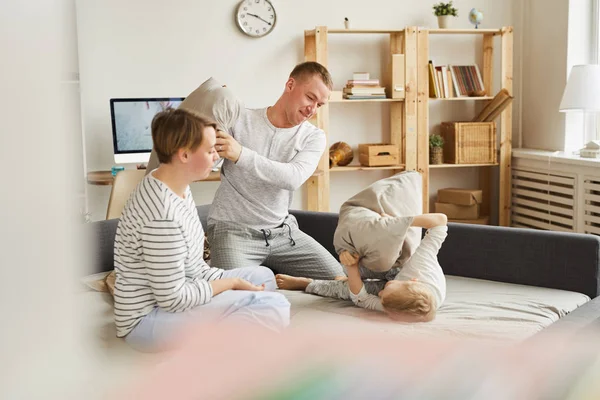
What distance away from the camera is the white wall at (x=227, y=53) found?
15.2ft

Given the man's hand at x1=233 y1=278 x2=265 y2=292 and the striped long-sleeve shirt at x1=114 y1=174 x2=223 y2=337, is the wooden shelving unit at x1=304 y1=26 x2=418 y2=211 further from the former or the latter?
the striped long-sleeve shirt at x1=114 y1=174 x2=223 y2=337

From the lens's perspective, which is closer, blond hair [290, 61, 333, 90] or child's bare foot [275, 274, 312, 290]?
child's bare foot [275, 274, 312, 290]

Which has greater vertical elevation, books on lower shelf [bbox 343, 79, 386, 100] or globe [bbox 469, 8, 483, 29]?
globe [bbox 469, 8, 483, 29]

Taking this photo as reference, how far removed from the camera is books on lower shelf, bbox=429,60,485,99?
16.6 ft

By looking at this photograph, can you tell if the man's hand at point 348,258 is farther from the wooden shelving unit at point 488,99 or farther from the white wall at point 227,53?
the wooden shelving unit at point 488,99

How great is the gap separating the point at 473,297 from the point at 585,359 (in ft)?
6.96

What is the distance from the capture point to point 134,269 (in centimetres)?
162

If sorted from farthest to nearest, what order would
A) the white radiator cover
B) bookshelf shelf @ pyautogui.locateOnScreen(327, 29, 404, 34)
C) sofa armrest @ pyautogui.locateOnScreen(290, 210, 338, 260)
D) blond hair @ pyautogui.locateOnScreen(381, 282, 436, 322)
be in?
bookshelf shelf @ pyautogui.locateOnScreen(327, 29, 404, 34) → the white radiator cover → sofa armrest @ pyautogui.locateOnScreen(290, 210, 338, 260) → blond hair @ pyautogui.locateOnScreen(381, 282, 436, 322)

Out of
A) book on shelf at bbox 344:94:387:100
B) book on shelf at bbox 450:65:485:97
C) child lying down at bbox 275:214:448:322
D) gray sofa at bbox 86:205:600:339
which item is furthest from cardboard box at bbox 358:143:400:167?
child lying down at bbox 275:214:448:322

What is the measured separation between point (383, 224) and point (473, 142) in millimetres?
3407

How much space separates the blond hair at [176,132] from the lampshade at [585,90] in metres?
3.31

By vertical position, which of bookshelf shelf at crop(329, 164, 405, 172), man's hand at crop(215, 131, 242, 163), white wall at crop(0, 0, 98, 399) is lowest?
bookshelf shelf at crop(329, 164, 405, 172)

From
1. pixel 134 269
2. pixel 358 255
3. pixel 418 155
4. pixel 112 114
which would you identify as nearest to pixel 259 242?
pixel 358 255

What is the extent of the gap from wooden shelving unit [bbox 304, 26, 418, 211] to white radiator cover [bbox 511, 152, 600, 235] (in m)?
0.78
